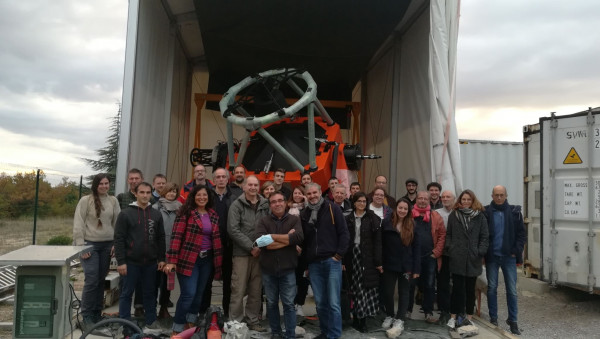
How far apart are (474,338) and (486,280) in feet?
3.10

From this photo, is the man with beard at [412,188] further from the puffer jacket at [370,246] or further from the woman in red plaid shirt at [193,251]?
the woman in red plaid shirt at [193,251]

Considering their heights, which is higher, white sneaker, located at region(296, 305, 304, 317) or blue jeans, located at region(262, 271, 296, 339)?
blue jeans, located at region(262, 271, 296, 339)

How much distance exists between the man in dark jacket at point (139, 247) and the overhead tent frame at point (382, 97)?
62.1 inches

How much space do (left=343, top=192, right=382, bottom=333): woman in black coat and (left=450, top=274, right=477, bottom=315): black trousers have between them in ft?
3.34

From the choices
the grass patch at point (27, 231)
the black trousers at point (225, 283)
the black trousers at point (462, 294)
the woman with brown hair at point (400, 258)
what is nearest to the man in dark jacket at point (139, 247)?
the black trousers at point (225, 283)

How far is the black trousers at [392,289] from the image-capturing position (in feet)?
17.9

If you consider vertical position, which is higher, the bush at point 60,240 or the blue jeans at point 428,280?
the blue jeans at point 428,280

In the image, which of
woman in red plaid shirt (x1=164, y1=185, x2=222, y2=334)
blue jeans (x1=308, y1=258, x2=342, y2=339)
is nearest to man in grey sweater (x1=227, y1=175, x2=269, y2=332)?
woman in red plaid shirt (x1=164, y1=185, x2=222, y2=334)

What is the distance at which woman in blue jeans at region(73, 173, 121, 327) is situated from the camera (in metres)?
5.03

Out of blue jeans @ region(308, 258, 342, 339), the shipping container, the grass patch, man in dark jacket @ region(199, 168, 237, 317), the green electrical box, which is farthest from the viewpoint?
the grass patch

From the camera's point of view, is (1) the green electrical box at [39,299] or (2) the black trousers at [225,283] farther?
(2) the black trousers at [225,283]

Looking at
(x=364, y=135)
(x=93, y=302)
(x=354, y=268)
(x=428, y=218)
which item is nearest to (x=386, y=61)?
(x=364, y=135)

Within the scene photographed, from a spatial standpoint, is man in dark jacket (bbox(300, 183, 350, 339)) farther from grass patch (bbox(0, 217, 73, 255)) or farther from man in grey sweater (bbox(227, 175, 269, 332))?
grass patch (bbox(0, 217, 73, 255))

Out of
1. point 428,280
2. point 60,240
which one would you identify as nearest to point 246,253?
point 428,280
